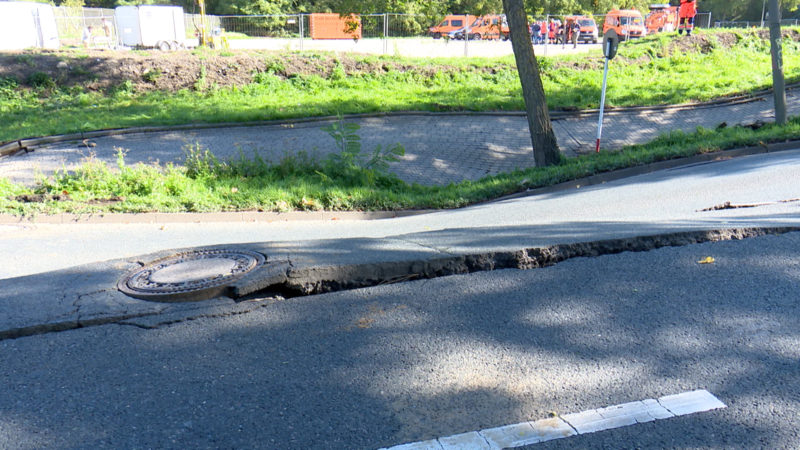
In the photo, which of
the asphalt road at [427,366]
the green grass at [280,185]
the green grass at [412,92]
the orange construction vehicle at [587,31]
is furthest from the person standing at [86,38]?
the asphalt road at [427,366]

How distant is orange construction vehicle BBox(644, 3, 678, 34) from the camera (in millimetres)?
48406

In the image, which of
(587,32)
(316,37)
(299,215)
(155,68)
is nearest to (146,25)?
(316,37)

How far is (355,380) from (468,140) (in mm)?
14333

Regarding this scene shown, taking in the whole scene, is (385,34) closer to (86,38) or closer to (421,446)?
(86,38)

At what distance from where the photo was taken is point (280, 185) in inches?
493

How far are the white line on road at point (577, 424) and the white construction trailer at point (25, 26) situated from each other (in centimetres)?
3281

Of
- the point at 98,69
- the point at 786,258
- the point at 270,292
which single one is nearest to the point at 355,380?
the point at 270,292

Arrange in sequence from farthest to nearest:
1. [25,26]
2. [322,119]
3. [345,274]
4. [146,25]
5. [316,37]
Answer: [146,25]
[316,37]
[25,26]
[322,119]
[345,274]

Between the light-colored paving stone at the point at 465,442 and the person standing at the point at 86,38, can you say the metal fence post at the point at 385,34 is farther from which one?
the light-colored paving stone at the point at 465,442

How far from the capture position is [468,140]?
17234 mm

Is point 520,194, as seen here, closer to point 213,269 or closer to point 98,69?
point 213,269

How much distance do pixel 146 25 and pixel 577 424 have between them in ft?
128

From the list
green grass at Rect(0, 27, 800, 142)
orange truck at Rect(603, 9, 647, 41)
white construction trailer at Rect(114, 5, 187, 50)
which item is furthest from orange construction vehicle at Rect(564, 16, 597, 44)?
white construction trailer at Rect(114, 5, 187, 50)

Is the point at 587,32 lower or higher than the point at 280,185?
higher
